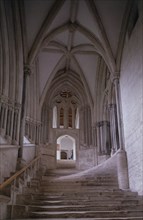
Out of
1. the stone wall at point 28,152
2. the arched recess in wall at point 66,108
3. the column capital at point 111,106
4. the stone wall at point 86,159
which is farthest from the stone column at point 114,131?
the stone wall at point 28,152

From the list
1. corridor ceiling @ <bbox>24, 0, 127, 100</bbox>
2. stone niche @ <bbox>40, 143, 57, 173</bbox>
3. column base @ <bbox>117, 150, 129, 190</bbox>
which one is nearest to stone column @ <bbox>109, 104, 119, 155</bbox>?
corridor ceiling @ <bbox>24, 0, 127, 100</bbox>

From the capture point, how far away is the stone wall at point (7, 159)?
7.79 m

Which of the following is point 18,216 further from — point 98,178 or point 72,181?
point 98,178

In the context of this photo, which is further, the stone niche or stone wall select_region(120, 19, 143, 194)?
the stone niche

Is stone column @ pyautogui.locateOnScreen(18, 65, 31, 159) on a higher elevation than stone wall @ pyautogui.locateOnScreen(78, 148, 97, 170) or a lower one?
higher

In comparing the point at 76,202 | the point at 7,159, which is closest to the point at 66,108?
the point at 7,159

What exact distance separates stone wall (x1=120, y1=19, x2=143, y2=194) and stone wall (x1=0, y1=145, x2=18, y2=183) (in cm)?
427

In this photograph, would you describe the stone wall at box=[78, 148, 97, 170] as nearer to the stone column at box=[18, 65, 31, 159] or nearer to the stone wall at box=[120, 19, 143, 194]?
the stone wall at box=[120, 19, 143, 194]

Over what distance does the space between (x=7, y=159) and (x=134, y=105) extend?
187 inches

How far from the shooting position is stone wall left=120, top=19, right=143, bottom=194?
8188mm

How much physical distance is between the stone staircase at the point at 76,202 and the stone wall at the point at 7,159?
0.87m

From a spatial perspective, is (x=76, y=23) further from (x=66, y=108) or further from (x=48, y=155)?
(x=48, y=155)

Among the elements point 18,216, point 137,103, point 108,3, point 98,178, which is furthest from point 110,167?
point 108,3

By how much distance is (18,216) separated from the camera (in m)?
5.99
